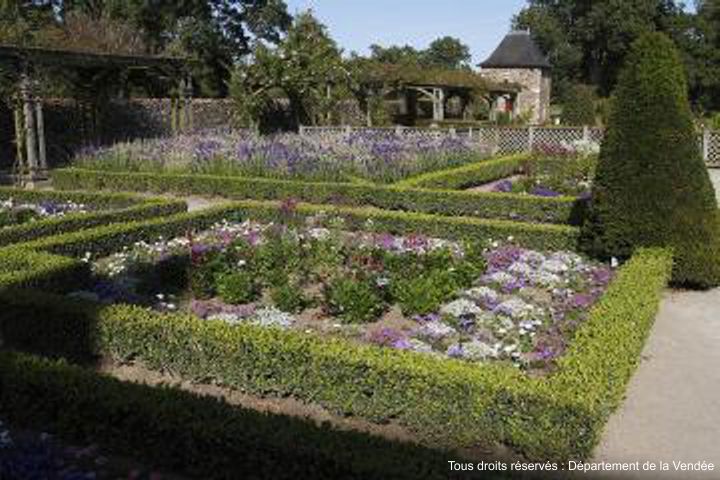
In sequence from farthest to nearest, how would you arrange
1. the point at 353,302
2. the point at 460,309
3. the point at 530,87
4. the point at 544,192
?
1. the point at 530,87
2. the point at 544,192
3. the point at 460,309
4. the point at 353,302

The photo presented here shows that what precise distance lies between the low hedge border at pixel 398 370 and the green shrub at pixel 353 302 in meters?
1.29

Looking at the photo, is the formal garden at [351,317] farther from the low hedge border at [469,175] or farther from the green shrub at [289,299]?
the low hedge border at [469,175]

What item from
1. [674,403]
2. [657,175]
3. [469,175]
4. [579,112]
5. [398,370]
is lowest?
[674,403]

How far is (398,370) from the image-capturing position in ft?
15.3

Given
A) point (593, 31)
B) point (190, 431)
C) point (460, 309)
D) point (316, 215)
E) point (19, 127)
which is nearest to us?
point (190, 431)

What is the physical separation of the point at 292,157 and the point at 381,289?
28.8 ft

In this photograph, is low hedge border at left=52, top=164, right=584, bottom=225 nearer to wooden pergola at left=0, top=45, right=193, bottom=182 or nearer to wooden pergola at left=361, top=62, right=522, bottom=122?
wooden pergola at left=0, top=45, right=193, bottom=182

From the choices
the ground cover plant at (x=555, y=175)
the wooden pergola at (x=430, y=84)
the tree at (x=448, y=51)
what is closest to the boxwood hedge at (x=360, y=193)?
the ground cover plant at (x=555, y=175)

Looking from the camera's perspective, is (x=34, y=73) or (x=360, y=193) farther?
(x=34, y=73)

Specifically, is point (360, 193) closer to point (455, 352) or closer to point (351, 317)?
point (351, 317)

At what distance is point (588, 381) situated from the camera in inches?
177

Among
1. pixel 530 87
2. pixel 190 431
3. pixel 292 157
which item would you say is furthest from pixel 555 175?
pixel 530 87

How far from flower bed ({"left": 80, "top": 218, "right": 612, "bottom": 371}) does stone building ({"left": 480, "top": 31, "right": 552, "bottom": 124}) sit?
124 ft

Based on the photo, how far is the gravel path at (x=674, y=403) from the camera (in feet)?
14.7
